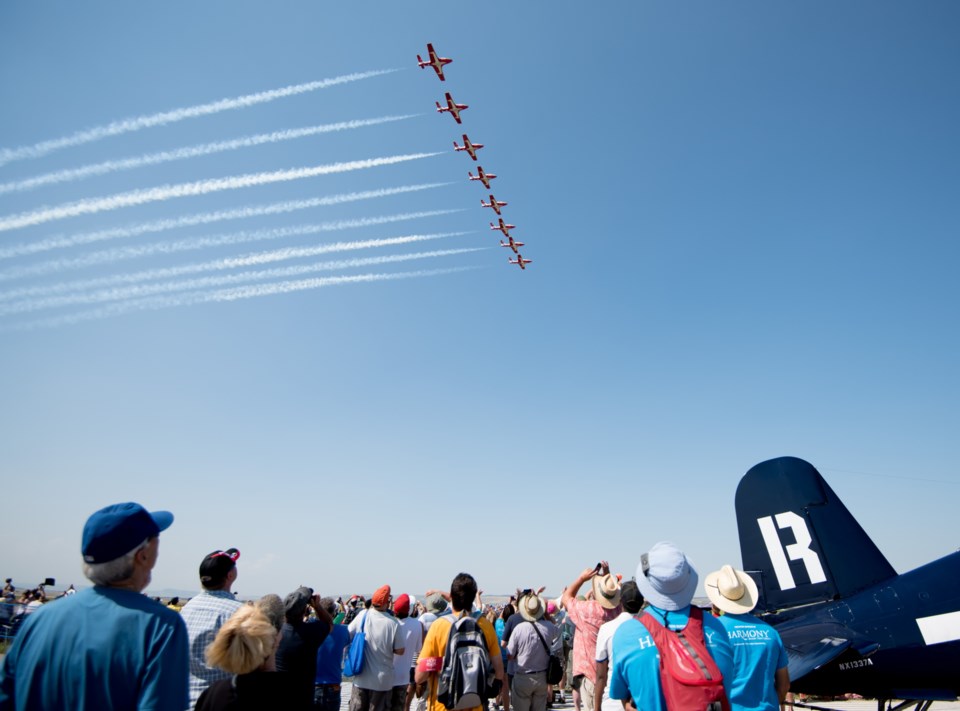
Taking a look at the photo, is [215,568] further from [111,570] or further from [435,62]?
[435,62]

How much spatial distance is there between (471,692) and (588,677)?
4.58m

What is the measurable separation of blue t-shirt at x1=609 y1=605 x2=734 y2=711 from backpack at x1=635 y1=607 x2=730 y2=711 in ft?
0.15

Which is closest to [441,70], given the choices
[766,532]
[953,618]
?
[766,532]

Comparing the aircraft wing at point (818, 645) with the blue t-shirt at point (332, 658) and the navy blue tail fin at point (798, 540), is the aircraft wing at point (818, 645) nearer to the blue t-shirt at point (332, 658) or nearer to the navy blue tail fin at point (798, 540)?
the navy blue tail fin at point (798, 540)

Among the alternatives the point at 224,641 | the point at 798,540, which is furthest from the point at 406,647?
the point at 798,540

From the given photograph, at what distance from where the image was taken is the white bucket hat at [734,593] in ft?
13.0

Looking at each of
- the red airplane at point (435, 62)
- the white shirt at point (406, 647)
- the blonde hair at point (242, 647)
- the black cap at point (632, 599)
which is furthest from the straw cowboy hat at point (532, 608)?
the red airplane at point (435, 62)

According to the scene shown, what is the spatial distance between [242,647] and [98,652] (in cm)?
77

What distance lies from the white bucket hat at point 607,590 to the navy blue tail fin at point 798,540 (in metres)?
2.54

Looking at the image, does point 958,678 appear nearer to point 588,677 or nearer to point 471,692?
point 588,677

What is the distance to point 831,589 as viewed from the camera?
25.1 ft

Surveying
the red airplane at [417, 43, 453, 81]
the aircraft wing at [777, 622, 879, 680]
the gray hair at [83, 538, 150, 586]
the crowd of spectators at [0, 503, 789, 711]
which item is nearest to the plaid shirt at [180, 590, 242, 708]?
the crowd of spectators at [0, 503, 789, 711]

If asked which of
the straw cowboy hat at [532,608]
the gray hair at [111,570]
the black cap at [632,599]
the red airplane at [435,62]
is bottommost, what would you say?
the gray hair at [111,570]

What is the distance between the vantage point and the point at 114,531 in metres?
2.32
